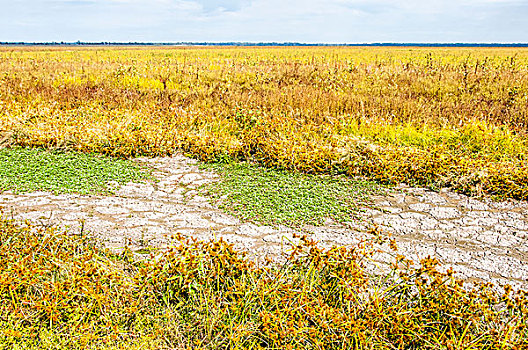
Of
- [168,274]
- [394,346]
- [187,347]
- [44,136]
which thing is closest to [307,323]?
[394,346]

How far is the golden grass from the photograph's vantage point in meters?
5.93

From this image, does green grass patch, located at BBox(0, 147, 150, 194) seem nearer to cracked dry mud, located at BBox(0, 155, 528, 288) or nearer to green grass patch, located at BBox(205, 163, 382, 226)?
cracked dry mud, located at BBox(0, 155, 528, 288)

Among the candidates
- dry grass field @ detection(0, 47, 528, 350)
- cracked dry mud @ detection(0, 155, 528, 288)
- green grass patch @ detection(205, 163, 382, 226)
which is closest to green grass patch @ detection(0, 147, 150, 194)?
dry grass field @ detection(0, 47, 528, 350)

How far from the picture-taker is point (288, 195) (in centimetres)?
504

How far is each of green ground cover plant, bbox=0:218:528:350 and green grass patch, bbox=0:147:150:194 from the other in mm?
1994

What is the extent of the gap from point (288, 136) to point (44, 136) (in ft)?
14.6

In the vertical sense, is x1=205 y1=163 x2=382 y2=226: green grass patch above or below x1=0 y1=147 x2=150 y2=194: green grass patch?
below

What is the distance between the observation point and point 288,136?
23.2 feet

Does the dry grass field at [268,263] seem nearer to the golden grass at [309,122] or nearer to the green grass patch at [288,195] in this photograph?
the golden grass at [309,122]

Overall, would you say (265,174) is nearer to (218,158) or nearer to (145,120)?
(218,158)

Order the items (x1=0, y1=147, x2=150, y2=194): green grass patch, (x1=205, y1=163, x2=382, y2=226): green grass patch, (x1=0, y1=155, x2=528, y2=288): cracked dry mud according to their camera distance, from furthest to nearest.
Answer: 1. (x1=0, y1=147, x2=150, y2=194): green grass patch
2. (x1=205, y1=163, x2=382, y2=226): green grass patch
3. (x1=0, y1=155, x2=528, y2=288): cracked dry mud

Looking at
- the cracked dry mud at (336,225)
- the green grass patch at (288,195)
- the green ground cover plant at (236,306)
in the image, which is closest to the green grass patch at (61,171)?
the cracked dry mud at (336,225)

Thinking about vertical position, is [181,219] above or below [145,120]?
below

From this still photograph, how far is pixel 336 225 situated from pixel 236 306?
5.84 feet
